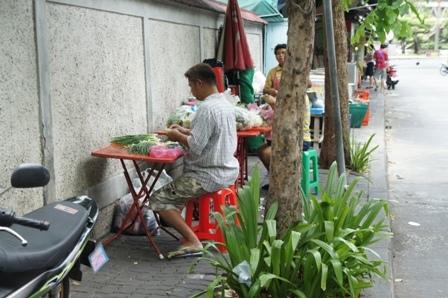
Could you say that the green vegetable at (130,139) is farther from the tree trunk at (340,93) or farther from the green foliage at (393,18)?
the tree trunk at (340,93)

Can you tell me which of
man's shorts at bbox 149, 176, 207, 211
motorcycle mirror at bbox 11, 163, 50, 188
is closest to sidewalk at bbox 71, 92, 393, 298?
man's shorts at bbox 149, 176, 207, 211

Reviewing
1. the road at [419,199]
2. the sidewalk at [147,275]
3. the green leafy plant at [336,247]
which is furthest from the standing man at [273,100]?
the green leafy plant at [336,247]

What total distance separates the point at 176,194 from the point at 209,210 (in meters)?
0.48

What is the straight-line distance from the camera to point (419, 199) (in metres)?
8.03

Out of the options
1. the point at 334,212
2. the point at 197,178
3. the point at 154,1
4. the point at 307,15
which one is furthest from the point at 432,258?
the point at 154,1

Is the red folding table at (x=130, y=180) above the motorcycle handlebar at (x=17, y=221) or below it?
below

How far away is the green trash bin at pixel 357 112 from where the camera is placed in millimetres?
13680

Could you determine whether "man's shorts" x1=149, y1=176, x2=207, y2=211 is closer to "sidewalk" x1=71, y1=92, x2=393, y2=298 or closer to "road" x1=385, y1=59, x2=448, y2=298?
"sidewalk" x1=71, y1=92, x2=393, y2=298

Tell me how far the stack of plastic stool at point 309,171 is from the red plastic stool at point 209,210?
1.38m

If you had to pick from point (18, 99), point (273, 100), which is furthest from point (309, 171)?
point (18, 99)

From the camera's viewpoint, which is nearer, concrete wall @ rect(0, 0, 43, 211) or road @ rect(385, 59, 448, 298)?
concrete wall @ rect(0, 0, 43, 211)

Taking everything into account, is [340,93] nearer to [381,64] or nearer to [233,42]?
[233,42]

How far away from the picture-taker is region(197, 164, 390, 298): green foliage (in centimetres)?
375

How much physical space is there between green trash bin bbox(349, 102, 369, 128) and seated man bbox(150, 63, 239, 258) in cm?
899
